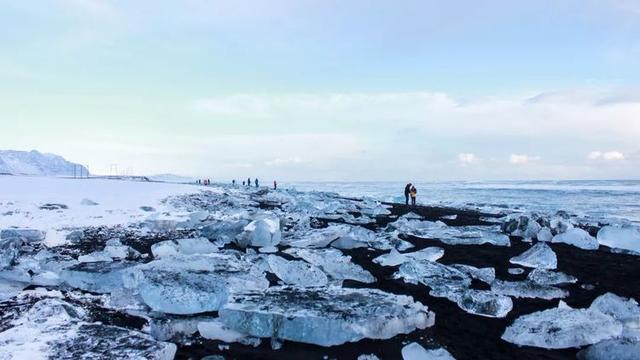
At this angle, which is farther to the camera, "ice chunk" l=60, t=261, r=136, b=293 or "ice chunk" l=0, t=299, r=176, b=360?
"ice chunk" l=60, t=261, r=136, b=293

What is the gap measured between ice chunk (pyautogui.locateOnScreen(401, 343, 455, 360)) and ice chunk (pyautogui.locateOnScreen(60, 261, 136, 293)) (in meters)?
2.94

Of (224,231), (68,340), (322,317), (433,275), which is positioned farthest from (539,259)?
(68,340)

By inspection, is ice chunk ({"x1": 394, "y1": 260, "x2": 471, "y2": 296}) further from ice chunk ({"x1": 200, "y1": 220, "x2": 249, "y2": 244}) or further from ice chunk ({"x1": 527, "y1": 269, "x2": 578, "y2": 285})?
ice chunk ({"x1": 200, "y1": 220, "x2": 249, "y2": 244})

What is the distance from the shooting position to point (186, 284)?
4.11 metres

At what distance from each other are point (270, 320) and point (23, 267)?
128 inches

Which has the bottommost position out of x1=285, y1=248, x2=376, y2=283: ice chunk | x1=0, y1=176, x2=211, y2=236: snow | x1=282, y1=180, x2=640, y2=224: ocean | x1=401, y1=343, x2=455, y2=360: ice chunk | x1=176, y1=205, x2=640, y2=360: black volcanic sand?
x1=282, y1=180, x2=640, y2=224: ocean

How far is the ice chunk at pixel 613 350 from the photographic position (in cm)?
318

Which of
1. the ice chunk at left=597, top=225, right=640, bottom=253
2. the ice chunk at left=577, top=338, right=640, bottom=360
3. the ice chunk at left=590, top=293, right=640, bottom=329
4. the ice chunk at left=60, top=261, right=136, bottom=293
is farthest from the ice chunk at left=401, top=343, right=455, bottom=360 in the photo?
the ice chunk at left=597, top=225, right=640, bottom=253

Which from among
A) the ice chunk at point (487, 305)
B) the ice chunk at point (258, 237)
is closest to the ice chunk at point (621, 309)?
the ice chunk at point (487, 305)

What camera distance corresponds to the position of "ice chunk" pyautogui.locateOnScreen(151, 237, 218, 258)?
6.31m

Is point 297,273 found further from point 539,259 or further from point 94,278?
point 539,259

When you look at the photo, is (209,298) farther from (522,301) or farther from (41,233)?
(41,233)

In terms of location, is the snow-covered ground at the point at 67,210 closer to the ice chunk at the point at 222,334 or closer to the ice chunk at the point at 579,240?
the ice chunk at the point at 222,334

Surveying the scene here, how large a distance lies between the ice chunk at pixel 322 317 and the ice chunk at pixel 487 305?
0.63m
